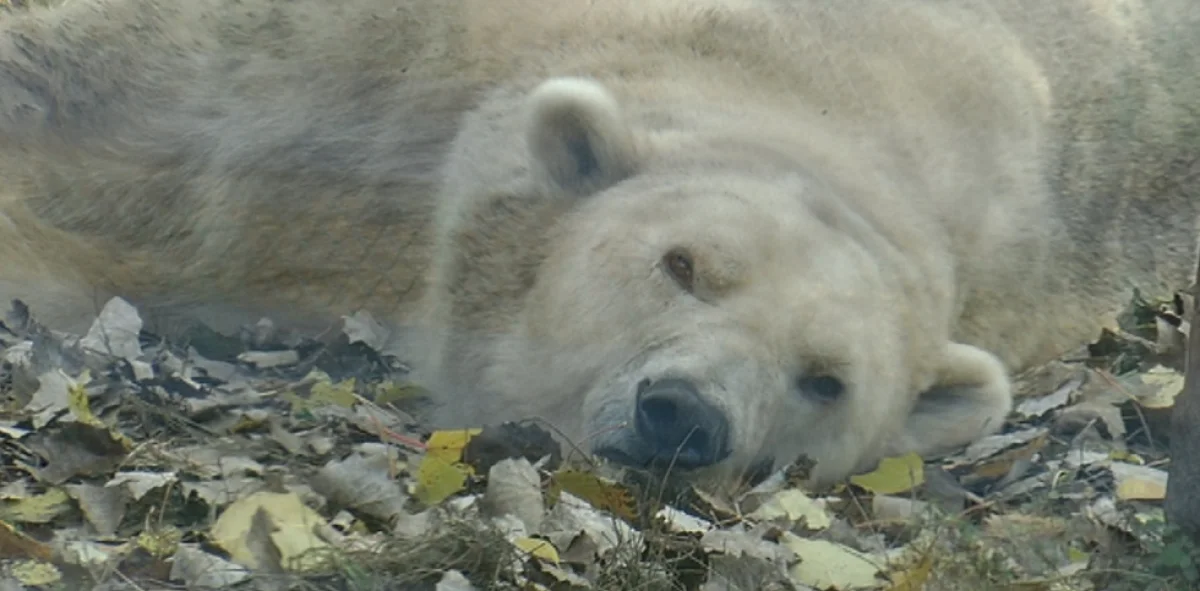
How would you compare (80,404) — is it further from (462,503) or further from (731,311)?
(731,311)

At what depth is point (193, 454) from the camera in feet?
12.9

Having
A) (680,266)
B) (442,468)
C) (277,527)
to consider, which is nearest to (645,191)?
(680,266)

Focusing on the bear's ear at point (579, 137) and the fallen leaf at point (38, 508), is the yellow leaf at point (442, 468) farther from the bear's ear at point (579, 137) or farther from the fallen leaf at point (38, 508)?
the bear's ear at point (579, 137)

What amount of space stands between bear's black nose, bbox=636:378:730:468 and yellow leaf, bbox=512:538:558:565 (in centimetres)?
62

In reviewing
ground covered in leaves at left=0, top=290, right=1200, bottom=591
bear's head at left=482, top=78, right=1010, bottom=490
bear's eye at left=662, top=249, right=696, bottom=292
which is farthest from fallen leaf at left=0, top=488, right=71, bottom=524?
bear's eye at left=662, top=249, right=696, bottom=292

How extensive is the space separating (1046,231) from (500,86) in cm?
177

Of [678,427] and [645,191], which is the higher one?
[645,191]

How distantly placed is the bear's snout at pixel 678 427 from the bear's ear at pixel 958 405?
0.83 metres

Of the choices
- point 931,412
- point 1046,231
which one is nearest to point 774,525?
point 931,412

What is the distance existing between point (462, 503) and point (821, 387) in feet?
3.91

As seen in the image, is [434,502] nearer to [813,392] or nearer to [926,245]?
[813,392]

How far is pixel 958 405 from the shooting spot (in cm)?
492

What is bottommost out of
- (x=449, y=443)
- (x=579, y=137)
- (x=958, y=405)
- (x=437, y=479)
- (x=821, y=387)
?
(x=958, y=405)

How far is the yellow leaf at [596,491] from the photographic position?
149 inches
